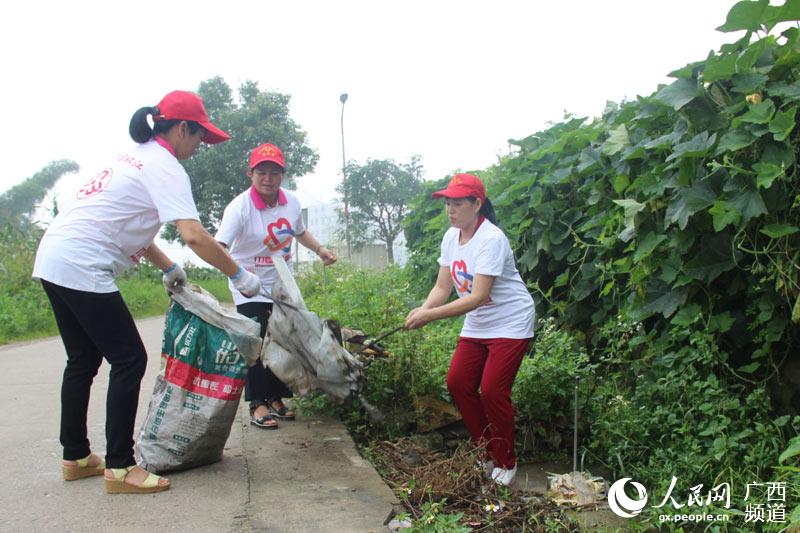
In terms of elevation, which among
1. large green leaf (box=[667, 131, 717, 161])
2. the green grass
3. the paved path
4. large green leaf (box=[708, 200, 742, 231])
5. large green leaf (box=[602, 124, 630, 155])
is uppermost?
large green leaf (box=[602, 124, 630, 155])

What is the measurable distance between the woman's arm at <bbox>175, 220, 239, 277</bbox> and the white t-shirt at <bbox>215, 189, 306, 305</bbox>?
3.76 feet

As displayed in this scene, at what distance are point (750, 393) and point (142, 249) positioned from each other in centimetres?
332

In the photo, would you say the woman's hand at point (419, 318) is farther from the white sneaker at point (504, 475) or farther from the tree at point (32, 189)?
the tree at point (32, 189)

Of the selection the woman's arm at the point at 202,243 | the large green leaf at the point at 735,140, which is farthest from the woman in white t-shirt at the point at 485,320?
the large green leaf at the point at 735,140

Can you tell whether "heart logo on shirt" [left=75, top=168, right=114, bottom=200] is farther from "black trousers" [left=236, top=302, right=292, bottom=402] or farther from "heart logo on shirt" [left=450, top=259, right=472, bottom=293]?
"heart logo on shirt" [left=450, top=259, right=472, bottom=293]

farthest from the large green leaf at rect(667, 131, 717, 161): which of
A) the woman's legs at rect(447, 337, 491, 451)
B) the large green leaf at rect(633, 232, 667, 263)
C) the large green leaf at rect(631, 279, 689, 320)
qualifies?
the woman's legs at rect(447, 337, 491, 451)

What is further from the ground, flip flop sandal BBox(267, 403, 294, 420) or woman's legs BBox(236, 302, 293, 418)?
woman's legs BBox(236, 302, 293, 418)

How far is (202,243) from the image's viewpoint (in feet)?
11.2

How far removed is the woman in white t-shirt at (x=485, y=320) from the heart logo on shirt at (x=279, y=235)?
1.31 metres

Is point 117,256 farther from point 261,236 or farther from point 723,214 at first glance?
point 723,214

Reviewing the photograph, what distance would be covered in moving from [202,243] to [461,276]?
147cm

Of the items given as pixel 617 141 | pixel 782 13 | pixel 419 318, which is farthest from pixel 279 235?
pixel 782 13

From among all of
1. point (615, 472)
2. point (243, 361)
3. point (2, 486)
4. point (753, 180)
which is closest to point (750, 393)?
point (615, 472)

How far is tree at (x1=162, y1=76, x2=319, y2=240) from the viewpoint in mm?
28266
